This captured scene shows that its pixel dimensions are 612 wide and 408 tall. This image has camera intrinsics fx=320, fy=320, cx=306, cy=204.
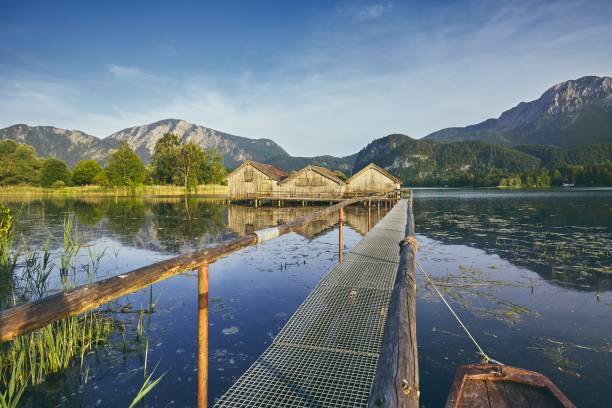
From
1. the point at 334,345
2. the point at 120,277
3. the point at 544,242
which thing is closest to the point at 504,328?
the point at 334,345

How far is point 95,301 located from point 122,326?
222 inches

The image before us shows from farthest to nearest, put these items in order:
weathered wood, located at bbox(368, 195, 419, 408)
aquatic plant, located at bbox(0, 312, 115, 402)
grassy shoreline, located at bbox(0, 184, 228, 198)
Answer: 1. grassy shoreline, located at bbox(0, 184, 228, 198)
2. aquatic plant, located at bbox(0, 312, 115, 402)
3. weathered wood, located at bbox(368, 195, 419, 408)

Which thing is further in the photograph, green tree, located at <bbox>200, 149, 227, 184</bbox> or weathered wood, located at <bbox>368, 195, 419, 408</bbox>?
green tree, located at <bbox>200, 149, 227, 184</bbox>

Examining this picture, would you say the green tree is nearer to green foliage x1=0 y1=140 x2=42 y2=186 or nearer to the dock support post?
green foliage x1=0 y1=140 x2=42 y2=186

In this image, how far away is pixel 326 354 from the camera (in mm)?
3998

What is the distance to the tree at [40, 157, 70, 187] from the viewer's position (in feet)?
237

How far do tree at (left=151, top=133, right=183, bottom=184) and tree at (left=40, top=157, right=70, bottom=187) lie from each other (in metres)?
21.2

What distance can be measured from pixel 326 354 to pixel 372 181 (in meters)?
39.9

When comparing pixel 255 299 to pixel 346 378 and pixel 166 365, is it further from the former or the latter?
pixel 346 378

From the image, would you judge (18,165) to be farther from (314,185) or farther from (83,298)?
(83,298)

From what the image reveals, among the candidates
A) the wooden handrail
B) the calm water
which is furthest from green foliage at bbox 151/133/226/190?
the wooden handrail

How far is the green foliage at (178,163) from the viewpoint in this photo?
7125cm

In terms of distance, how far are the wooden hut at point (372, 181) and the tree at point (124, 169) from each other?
144ft

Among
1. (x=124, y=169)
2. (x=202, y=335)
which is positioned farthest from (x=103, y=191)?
(x=202, y=335)
